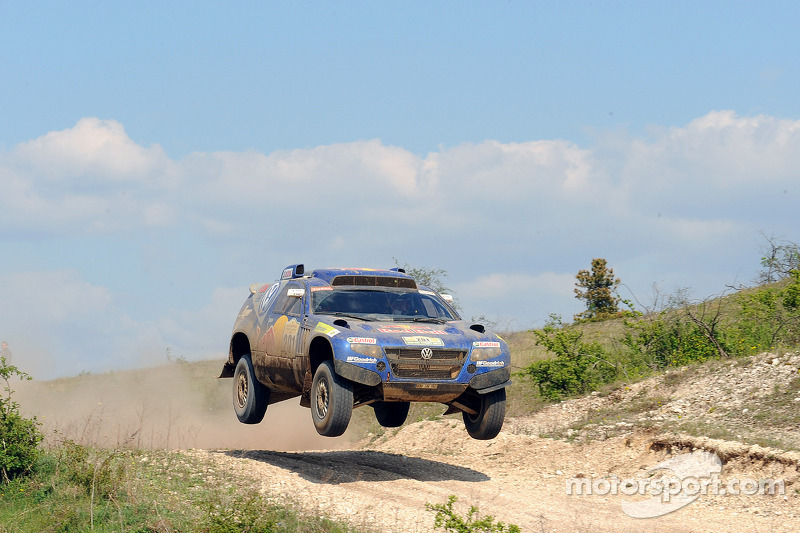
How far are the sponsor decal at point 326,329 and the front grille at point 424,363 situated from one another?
0.72m

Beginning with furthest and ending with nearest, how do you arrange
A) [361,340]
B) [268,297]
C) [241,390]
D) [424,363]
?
[241,390] → [268,297] → [424,363] → [361,340]

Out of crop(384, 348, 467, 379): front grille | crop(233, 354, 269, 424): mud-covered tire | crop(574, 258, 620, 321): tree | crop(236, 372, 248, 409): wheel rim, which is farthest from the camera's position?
crop(574, 258, 620, 321): tree

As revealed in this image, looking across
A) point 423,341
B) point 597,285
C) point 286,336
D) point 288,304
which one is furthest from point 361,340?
point 597,285

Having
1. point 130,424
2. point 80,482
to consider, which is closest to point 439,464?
point 80,482

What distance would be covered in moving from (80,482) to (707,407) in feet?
36.1

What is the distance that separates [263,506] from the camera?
936 centimetres

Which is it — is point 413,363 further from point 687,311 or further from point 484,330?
point 687,311

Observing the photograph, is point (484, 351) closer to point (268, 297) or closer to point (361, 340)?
point (361, 340)

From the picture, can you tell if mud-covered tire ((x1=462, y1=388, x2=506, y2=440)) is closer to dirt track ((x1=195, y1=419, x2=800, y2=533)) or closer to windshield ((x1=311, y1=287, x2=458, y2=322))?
dirt track ((x1=195, y1=419, x2=800, y2=533))

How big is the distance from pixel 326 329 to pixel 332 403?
1.02 metres

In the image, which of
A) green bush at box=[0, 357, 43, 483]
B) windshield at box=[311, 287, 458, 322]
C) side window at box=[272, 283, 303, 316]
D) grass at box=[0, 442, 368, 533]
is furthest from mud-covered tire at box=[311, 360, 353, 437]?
green bush at box=[0, 357, 43, 483]


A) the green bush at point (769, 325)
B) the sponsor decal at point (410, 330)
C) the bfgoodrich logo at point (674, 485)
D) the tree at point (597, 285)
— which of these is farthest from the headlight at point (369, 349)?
the tree at point (597, 285)

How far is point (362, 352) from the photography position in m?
10.0

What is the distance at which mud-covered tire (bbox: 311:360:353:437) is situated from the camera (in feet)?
33.0
